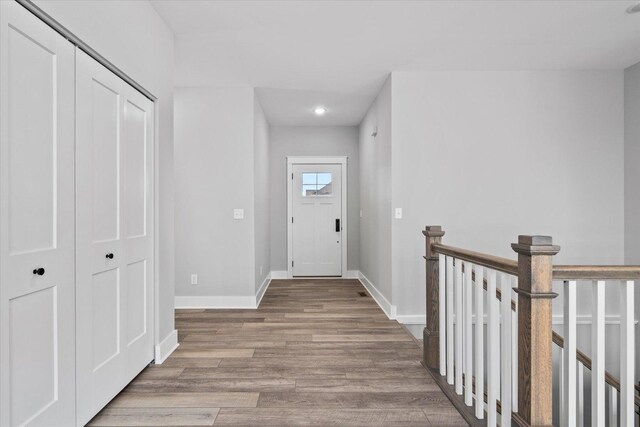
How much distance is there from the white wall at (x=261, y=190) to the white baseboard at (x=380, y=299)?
4.92ft

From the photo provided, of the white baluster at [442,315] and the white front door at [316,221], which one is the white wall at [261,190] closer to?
the white front door at [316,221]

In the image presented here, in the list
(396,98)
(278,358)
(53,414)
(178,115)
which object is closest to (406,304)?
(278,358)

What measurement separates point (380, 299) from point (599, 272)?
10.0 feet

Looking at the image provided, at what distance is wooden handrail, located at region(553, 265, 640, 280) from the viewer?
4.56 feet

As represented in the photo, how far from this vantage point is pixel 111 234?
2078 mm

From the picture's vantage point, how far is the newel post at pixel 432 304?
2521 millimetres

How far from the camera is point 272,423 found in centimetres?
192

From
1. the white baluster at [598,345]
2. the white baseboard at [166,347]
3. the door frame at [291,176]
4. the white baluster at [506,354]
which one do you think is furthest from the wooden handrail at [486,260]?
the door frame at [291,176]

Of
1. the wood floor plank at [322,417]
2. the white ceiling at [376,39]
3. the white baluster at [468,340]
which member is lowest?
the wood floor plank at [322,417]

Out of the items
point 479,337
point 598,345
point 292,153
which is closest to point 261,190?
point 292,153

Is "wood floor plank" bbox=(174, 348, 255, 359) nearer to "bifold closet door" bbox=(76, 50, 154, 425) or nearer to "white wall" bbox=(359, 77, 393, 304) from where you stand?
"bifold closet door" bbox=(76, 50, 154, 425)

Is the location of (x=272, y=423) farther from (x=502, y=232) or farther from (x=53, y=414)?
(x=502, y=232)

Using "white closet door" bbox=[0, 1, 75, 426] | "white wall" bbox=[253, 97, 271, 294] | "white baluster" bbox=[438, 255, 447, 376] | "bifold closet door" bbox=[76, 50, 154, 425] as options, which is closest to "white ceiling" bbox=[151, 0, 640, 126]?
"white wall" bbox=[253, 97, 271, 294]

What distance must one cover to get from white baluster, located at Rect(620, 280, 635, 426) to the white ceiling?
7.09 ft
